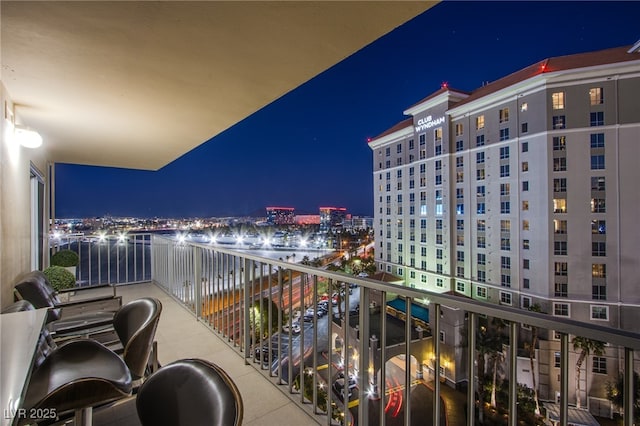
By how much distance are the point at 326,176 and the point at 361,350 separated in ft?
239

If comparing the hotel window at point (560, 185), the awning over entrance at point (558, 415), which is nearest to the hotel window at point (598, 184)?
the hotel window at point (560, 185)

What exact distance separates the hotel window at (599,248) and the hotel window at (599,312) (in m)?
3.66

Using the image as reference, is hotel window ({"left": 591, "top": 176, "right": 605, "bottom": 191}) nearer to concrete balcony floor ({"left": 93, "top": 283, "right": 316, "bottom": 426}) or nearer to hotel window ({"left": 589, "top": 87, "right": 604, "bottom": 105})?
hotel window ({"left": 589, "top": 87, "right": 604, "bottom": 105})

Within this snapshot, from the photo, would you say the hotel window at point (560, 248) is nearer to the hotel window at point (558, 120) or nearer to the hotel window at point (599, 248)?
the hotel window at point (599, 248)

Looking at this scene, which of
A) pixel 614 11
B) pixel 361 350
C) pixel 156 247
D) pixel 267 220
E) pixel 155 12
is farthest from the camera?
pixel 267 220

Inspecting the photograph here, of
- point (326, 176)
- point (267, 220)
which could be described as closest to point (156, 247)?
point (267, 220)

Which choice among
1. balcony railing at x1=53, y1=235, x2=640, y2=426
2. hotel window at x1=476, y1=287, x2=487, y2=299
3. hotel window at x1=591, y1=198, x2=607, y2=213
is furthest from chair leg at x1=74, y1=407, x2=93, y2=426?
hotel window at x1=476, y1=287, x2=487, y2=299

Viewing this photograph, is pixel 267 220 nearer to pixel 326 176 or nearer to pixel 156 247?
pixel 326 176

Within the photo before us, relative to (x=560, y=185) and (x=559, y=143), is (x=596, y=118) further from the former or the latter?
(x=560, y=185)

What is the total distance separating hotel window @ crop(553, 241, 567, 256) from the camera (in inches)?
798

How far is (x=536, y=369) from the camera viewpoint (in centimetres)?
1742

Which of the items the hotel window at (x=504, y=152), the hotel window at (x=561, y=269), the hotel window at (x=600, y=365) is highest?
the hotel window at (x=504, y=152)

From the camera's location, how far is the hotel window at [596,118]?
63.4 ft

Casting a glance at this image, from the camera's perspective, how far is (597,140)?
19609 millimetres
